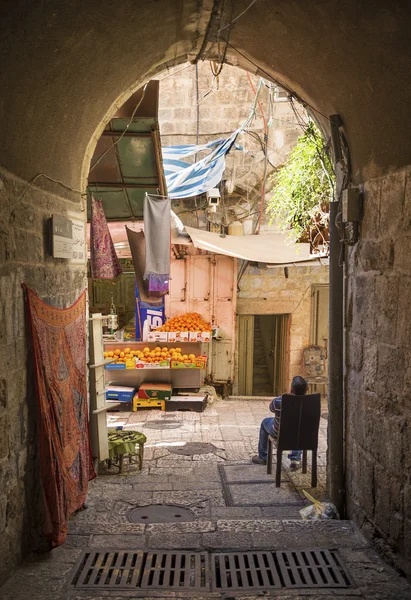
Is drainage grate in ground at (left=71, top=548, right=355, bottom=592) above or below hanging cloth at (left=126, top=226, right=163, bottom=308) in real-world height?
below

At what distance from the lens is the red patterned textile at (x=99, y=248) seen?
7.45m

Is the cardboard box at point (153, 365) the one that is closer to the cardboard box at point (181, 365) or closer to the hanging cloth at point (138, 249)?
the cardboard box at point (181, 365)

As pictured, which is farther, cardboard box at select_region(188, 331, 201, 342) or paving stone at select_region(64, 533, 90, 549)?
cardboard box at select_region(188, 331, 201, 342)

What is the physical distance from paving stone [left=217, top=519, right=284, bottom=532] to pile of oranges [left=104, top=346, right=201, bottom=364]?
612 cm

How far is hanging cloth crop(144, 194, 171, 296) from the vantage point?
8602 mm

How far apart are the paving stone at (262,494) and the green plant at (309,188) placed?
3.00 metres

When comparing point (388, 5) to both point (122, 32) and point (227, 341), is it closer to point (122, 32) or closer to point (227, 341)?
point (122, 32)

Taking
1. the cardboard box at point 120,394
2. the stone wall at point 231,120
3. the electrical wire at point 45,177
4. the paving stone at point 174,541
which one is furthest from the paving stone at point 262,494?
the stone wall at point 231,120

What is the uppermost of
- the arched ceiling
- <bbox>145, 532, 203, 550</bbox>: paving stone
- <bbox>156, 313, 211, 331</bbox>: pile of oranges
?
the arched ceiling

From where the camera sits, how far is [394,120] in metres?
3.83

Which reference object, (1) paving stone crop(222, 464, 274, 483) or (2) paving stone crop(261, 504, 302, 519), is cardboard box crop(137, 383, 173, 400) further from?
(2) paving stone crop(261, 504, 302, 519)

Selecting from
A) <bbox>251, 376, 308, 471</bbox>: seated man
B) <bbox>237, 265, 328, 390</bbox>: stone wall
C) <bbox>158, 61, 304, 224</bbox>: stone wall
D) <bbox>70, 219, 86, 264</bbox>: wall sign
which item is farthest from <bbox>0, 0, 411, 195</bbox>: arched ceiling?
<bbox>237, 265, 328, 390</bbox>: stone wall

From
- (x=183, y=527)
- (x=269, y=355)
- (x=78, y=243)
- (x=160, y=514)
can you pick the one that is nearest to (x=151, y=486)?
(x=160, y=514)

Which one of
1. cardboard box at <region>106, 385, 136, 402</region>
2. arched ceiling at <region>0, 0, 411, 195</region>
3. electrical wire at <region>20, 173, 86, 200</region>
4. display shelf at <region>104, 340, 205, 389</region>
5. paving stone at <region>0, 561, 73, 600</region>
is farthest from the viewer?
display shelf at <region>104, 340, 205, 389</region>
